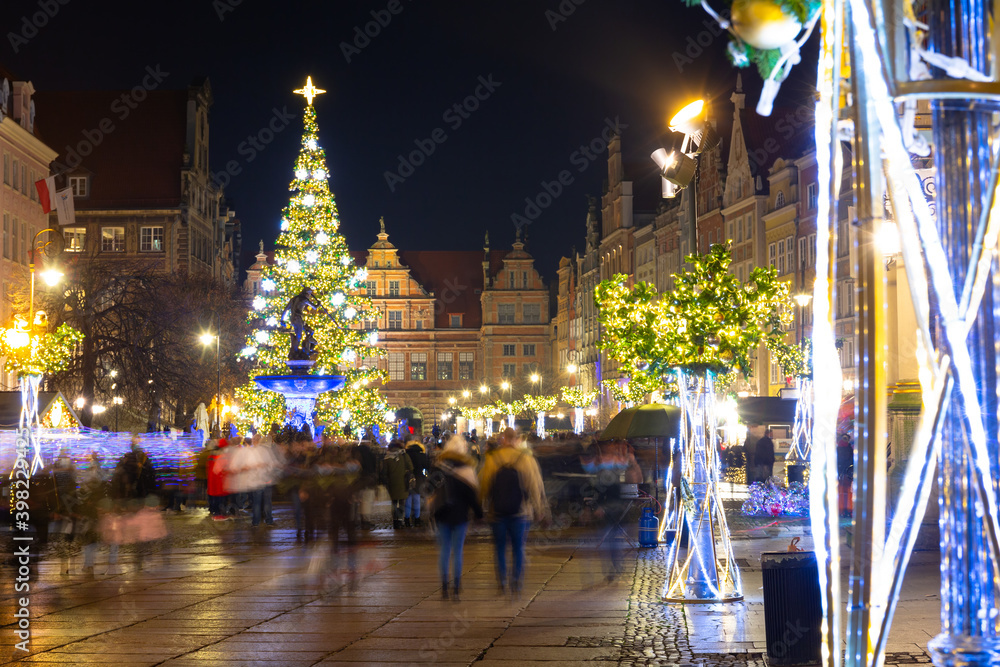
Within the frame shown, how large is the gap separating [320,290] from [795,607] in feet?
112

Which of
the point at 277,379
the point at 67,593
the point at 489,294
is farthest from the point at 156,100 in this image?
the point at 67,593

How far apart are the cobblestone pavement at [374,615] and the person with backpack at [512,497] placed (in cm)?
43

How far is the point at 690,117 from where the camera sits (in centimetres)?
1182

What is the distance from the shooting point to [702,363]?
12.7 m

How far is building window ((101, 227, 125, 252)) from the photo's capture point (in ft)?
213

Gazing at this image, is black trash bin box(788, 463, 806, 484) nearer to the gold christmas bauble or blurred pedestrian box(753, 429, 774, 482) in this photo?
blurred pedestrian box(753, 429, 774, 482)

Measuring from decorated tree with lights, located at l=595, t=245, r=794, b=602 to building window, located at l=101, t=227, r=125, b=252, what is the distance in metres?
54.2

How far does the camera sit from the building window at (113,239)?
2557 inches

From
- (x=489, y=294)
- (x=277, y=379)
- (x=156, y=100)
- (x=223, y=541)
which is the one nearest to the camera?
(x=223, y=541)

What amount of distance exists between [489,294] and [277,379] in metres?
62.8

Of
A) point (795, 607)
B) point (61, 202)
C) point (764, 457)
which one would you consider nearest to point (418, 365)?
point (61, 202)

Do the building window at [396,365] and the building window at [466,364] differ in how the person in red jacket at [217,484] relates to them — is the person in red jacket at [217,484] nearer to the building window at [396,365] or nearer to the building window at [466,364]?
the building window at [396,365]

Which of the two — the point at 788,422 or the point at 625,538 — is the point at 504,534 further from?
the point at 788,422

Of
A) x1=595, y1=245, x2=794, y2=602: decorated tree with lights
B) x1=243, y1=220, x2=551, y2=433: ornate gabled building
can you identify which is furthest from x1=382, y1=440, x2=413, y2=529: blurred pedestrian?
x1=243, y1=220, x2=551, y2=433: ornate gabled building
